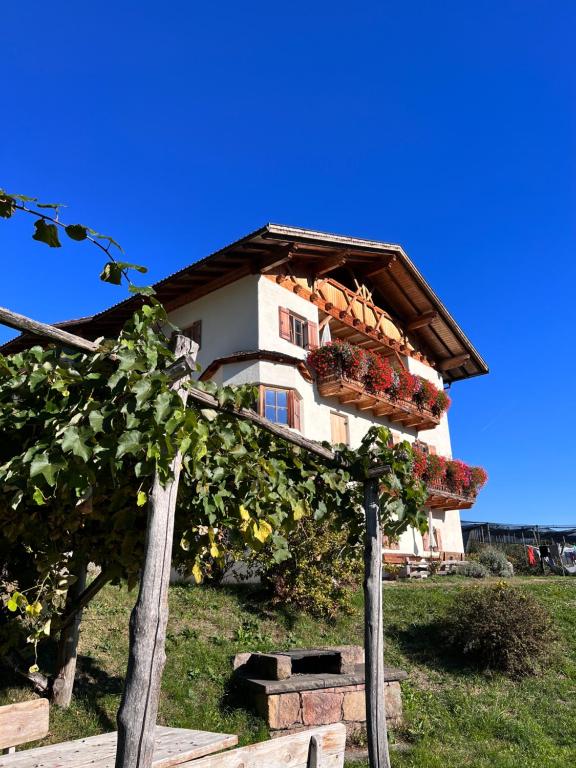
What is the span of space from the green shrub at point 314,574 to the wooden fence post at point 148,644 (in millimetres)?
9001

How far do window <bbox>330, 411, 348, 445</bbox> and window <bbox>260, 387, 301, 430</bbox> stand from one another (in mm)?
2035

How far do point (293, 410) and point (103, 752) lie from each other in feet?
44.9

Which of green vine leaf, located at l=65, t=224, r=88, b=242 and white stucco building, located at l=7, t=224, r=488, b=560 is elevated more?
white stucco building, located at l=7, t=224, r=488, b=560

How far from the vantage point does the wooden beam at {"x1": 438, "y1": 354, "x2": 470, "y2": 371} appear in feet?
89.8

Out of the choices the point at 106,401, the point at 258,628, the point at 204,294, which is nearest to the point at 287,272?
the point at 204,294

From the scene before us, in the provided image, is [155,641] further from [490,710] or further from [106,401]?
[490,710]

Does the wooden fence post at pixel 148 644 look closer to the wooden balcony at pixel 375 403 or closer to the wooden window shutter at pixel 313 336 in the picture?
the wooden balcony at pixel 375 403

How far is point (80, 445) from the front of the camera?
11.7ft

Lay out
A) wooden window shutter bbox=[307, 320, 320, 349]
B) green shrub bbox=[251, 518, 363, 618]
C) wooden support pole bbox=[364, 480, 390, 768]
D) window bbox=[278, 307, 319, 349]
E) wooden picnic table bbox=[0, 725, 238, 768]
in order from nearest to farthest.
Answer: wooden picnic table bbox=[0, 725, 238, 768] < wooden support pole bbox=[364, 480, 390, 768] < green shrub bbox=[251, 518, 363, 618] < window bbox=[278, 307, 319, 349] < wooden window shutter bbox=[307, 320, 320, 349]

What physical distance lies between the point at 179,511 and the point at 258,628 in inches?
233

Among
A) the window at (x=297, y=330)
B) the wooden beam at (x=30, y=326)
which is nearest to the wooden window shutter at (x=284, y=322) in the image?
the window at (x=297, y=330)

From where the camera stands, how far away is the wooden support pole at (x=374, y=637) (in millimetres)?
5438

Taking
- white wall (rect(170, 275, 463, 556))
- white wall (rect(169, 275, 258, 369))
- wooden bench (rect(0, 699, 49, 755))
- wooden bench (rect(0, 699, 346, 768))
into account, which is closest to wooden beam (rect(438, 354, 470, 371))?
white wall (rect(170, 275, 463, 556))

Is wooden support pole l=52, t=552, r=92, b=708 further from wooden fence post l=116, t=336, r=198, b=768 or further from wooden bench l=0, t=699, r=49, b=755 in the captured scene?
wooden fence post l=116, t=336, r=198, b=768
